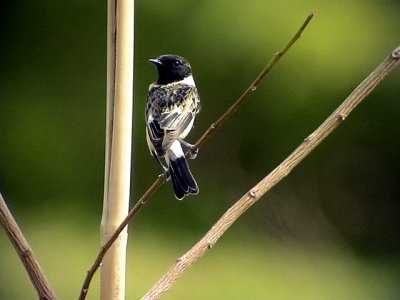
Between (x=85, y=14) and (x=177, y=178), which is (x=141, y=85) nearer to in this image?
(x=85, y=14)

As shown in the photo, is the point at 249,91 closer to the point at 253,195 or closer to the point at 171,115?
the point at 253,195

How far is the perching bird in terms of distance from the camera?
76 cm

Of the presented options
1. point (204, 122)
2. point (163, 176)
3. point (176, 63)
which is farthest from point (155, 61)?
point (204, 122)

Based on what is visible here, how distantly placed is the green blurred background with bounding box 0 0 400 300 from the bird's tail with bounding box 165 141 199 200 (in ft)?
3.23

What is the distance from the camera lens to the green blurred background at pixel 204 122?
1.82 meters

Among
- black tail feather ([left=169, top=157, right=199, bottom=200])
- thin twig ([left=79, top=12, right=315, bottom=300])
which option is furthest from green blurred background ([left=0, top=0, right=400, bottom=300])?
thin twig ([left=79, top=12, right=315, bottom=300])

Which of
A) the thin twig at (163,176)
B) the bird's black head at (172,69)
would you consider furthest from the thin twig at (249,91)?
the bird's black head at (172,69)

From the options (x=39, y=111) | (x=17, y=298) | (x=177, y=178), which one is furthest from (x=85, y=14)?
(x=177, y=178)

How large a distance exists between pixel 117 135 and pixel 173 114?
0.19 m

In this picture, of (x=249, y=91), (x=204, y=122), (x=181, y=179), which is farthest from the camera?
(x=204, y=122)

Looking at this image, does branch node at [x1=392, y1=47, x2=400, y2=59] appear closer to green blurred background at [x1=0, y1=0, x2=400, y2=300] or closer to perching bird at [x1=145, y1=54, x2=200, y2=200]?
perching bird at [x1=145, y1=54, x2=200, y2=200]

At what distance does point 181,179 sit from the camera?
0.73 m

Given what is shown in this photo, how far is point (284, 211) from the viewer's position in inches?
77.9

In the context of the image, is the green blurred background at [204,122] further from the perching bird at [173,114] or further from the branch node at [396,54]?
the branch node at [396,54]
